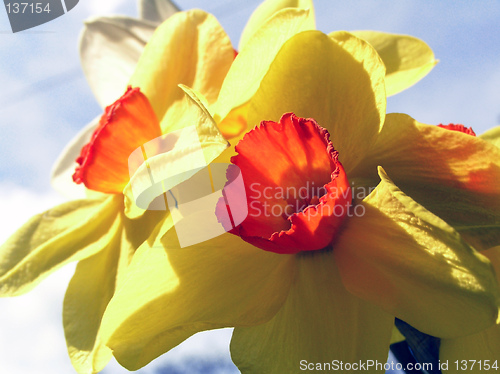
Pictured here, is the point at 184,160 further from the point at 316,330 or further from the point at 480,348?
the point at 480,348

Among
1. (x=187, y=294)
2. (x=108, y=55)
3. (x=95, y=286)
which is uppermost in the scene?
(x=108, y=55)

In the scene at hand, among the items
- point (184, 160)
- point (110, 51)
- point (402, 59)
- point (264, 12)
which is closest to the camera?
point (184, 160)

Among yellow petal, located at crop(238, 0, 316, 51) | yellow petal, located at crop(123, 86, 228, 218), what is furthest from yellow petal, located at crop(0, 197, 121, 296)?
yellow petal, located at crop(238, 0, 316, 51)

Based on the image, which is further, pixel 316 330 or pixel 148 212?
pixel 148 212

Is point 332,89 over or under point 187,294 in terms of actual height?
over

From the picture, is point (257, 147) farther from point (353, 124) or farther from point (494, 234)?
point (494, 234)

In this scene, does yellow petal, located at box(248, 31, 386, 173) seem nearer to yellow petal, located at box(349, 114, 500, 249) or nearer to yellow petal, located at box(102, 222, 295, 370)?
yellow petal, located at box(349, 114, 500, 249)

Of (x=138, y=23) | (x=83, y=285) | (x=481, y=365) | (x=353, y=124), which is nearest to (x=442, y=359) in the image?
(x=481, y=365)

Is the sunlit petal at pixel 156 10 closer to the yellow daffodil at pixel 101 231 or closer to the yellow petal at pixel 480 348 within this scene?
the yellow daffodil at pixel 101 231

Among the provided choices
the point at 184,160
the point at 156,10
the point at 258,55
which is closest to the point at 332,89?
the point at 258,55
